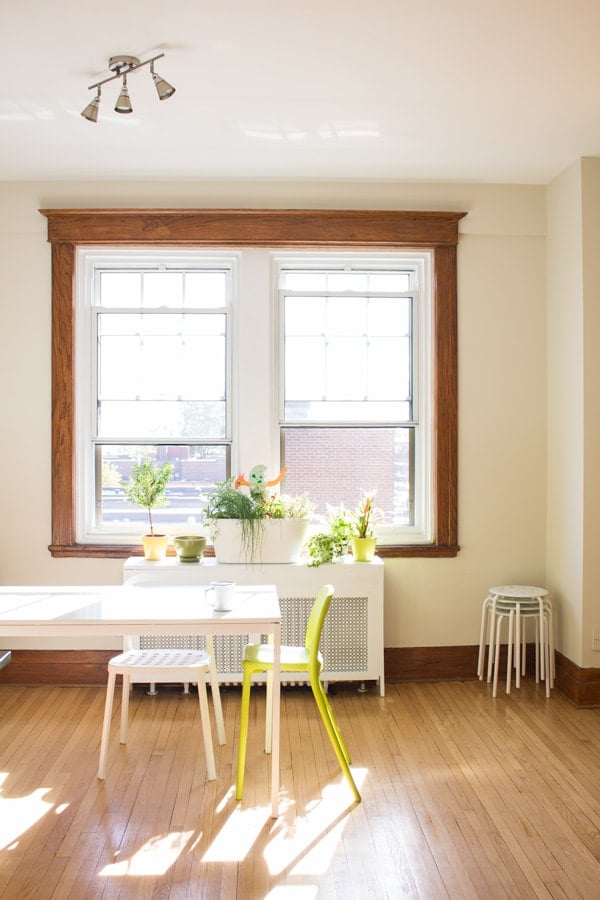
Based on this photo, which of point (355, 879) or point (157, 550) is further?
point (157, 550)

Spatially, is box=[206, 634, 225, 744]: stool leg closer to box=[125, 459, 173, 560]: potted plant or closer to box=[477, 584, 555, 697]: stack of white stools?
box=[125, 459, 173, 560]: potted plant

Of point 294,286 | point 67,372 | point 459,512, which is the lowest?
point 459,512

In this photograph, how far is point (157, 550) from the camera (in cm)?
499

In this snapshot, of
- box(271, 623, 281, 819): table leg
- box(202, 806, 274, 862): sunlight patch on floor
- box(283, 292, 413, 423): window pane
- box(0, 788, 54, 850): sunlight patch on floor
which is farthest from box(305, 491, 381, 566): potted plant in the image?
box(0, 788, 54, 850): sunlight patch on floor

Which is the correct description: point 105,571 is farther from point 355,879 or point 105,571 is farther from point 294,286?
point 355,879

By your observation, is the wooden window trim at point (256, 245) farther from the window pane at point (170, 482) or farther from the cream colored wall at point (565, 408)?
the cream colored wall at point (565, 408)

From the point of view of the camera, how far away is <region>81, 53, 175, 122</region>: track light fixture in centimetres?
345

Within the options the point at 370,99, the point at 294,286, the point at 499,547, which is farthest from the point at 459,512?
the point at 370,99

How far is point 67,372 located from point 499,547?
2.91m

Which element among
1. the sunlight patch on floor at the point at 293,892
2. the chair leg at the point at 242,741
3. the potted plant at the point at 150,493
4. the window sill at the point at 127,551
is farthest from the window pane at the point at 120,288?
the sunlight patch on floor at the point at 293,892

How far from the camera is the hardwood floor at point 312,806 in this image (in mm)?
2834

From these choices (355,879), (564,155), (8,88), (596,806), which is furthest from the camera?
(564,155)

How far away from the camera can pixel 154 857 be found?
299cm

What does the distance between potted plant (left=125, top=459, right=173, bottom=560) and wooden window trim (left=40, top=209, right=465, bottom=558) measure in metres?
0.20
